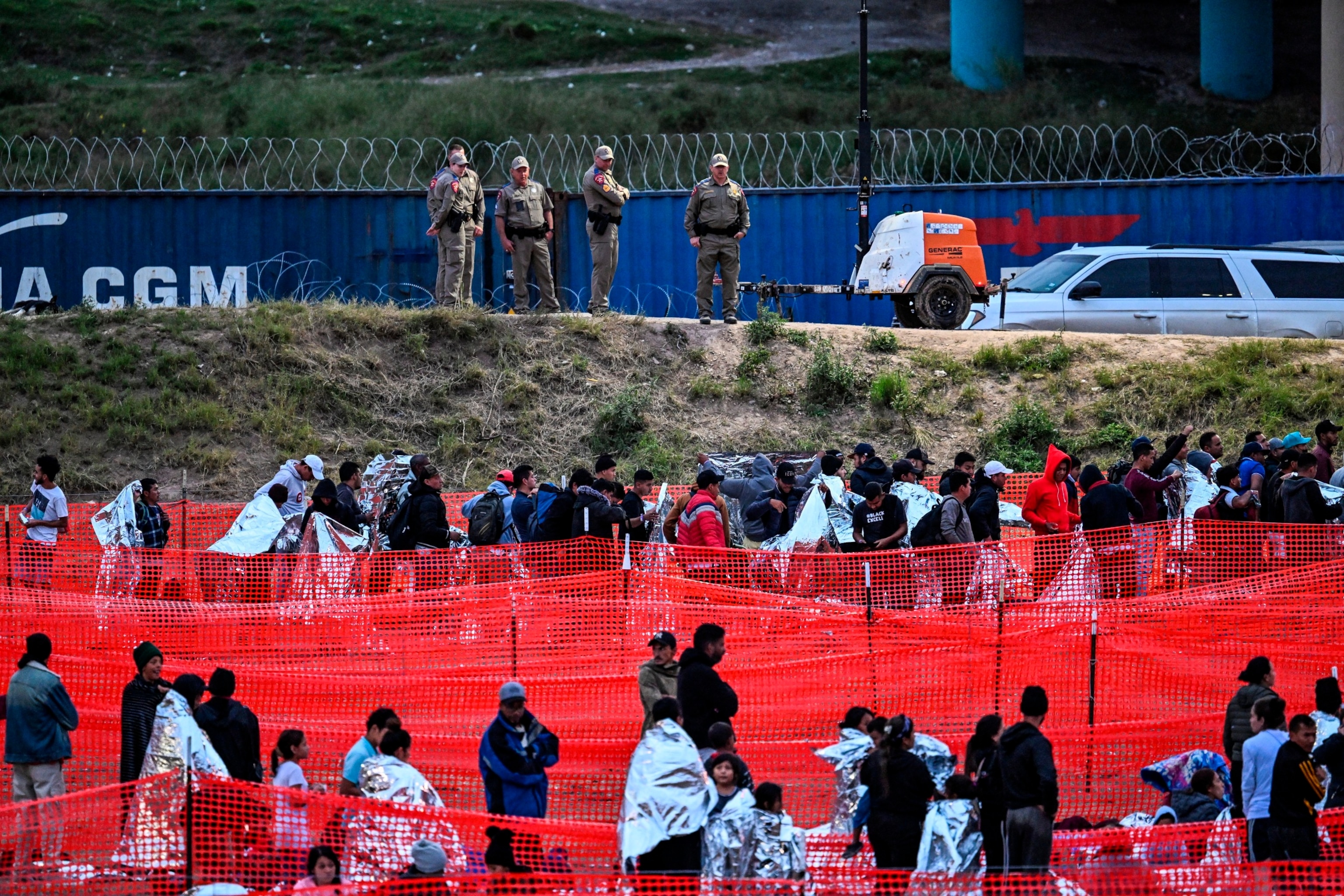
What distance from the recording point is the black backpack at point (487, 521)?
41.5 ft

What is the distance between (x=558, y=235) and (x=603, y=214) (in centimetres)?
377

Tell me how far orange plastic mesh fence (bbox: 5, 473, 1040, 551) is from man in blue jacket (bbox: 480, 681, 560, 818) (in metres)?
6.37

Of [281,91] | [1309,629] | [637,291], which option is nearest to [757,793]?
[1309,629]

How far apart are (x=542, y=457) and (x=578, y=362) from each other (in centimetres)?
141

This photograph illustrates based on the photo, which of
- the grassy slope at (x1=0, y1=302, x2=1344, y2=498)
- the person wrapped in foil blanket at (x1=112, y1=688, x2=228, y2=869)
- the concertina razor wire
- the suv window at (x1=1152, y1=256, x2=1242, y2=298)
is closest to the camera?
the person wrapped in foil blanket at (x1=112, y1=688, x2=228, y2=869)

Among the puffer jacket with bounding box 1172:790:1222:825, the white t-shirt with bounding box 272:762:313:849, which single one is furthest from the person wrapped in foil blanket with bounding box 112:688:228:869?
the puffer jacket with bounding box 1172:790:1222:825

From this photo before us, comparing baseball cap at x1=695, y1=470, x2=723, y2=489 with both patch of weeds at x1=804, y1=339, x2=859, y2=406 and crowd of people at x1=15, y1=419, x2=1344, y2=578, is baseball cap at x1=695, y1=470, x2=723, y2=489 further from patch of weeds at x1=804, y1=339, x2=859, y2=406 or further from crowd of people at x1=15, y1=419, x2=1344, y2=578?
patch of weeds at x1=804, y1=339, x2=859, y2=406

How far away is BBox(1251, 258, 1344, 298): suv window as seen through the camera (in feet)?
61.5

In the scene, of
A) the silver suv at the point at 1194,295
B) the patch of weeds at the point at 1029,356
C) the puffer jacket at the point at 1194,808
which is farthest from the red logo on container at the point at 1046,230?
the puffer jacket at the point at 1194,808

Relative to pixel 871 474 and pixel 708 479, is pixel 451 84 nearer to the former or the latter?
pixel 871 474

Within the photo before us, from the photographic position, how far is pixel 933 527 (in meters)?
12.1

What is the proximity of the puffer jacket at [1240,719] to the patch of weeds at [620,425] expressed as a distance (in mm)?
10327

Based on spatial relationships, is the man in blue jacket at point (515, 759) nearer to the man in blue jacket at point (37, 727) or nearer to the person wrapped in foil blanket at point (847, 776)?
A: the person wrapped in foil blanket at point (847, 776)

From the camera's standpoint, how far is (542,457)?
1816 centimetres
